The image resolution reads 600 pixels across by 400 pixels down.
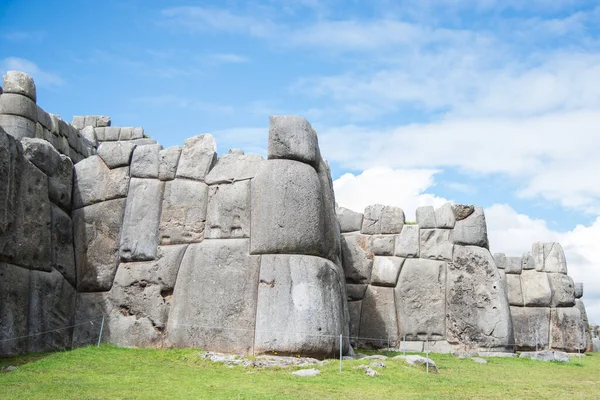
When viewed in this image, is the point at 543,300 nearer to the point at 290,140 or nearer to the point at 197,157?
the point at 290,140

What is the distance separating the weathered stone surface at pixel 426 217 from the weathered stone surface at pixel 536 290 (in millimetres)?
5979

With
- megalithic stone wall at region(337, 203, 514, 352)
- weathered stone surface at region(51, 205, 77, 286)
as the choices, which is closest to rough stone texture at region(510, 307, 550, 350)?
megalithic stone wall at region(337, 203, 514, 352)

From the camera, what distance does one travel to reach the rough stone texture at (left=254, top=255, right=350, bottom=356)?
12234mm

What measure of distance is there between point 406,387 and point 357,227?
10312 millimetres

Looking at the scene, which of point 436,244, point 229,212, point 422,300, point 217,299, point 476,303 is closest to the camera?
point 217,299

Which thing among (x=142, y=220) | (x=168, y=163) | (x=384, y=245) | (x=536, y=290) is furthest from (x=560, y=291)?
(x=142, y=220)

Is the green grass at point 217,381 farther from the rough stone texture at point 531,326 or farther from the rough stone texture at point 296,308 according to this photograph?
the rough stone texture at point 531,326

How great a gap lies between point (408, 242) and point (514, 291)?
239 inches

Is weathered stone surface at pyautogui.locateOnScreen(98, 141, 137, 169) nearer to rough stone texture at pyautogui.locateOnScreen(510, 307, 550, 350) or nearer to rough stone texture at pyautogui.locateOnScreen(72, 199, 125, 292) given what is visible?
rough stone texture at pyautogui.locateOnScreen(72, 199, 125, 292)

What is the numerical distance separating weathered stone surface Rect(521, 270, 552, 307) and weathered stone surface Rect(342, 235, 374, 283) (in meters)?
6.87

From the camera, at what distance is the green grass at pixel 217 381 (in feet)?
30.4

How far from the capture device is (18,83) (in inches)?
Answer: 604

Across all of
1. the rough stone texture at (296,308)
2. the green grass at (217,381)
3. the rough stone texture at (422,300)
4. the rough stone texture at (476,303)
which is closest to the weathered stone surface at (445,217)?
the rough stone texture at (476,303)

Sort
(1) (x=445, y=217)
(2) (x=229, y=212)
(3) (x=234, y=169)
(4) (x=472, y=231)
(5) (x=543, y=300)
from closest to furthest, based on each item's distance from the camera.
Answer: (2) (x=229, y=212), (3) (x=234, y=169), (4) (x=472, y=231), (1) (x=445, y=217), (5) (x=543, y=300)
